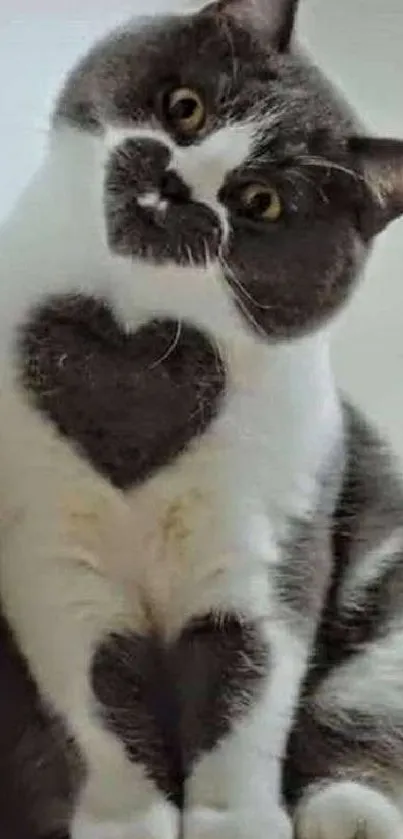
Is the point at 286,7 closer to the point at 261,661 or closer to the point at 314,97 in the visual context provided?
the point at 314,97

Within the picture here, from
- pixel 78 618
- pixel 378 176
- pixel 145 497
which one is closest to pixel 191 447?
pixel 145 497

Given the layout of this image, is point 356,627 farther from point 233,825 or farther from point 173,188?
point 173,188

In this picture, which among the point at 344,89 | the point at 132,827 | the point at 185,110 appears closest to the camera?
the point at 132,827

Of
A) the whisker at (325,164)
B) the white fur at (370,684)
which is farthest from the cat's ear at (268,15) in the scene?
the white fur at (370,684)

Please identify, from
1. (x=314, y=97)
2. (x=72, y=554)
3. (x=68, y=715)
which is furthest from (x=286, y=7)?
(x=68, y=715)

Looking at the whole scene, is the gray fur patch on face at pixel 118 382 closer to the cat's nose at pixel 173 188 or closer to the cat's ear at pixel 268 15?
the cat's nose at pixel 173 188

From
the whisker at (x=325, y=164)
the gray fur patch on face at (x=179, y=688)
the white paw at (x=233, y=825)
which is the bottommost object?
the white paw at (x=233, y=825)
